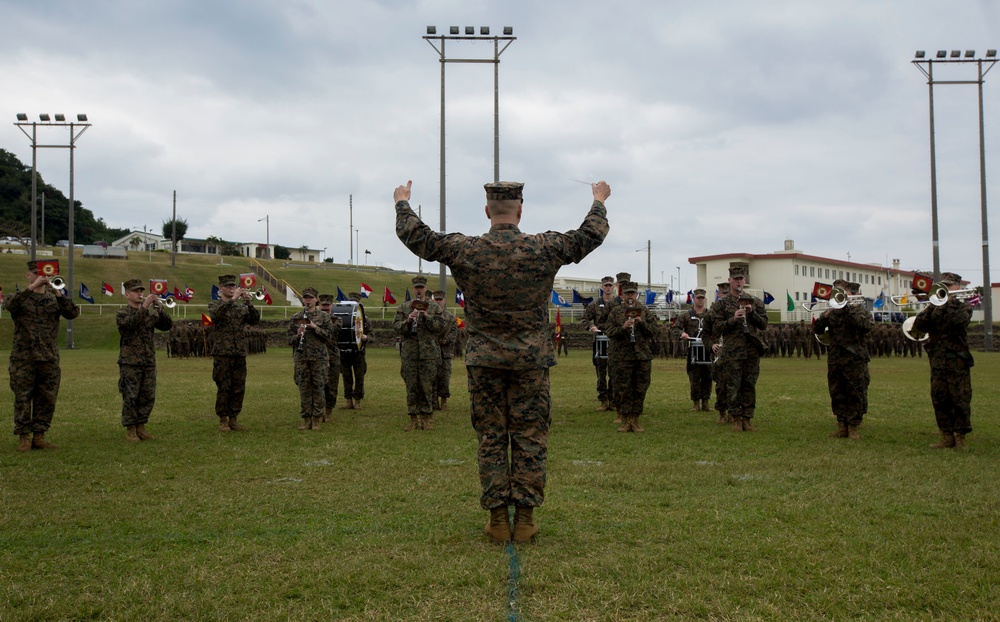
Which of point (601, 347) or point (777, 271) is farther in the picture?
point (777, 271)

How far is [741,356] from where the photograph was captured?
37.1 feet

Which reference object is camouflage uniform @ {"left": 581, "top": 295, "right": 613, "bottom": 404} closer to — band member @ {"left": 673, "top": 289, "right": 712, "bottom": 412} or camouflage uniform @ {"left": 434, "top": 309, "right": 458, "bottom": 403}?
band member @ {"left": 673, "top": 289, "right": 712, "bottom": 412}

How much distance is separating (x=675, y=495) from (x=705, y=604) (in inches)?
108

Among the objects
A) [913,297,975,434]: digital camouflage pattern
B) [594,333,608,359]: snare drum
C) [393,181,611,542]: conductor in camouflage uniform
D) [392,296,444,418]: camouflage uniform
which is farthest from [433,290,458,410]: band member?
[393,181,611,542]: conductor in camouflage uniform

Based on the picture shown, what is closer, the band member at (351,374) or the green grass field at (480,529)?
the green grass field at (480,529)

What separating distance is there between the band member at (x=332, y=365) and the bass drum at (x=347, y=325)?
60 mm

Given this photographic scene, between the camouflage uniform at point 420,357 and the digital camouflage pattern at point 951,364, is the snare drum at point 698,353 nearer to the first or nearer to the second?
the digital camouflage pattern at point 951,364

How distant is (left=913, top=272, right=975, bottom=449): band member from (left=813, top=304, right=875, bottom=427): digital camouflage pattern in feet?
2.78

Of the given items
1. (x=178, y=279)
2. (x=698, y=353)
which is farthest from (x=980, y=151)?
(x=178, y=279)

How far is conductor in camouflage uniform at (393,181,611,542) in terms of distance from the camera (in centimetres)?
541

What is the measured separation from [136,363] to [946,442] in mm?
10035

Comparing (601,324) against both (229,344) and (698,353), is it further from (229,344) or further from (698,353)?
(229,344)

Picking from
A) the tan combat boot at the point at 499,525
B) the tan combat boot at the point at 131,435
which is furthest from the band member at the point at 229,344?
the tan combat boot at the point at 499,525

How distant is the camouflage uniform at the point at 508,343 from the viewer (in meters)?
5.42
